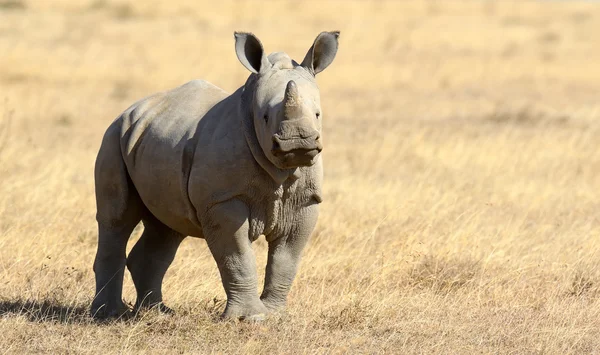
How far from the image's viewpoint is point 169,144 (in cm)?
647

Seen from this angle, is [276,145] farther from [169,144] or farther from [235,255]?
[169,144]

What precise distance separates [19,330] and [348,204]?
5.20 m

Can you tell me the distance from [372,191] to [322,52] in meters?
5.58

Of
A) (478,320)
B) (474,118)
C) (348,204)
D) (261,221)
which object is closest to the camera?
(261,221)

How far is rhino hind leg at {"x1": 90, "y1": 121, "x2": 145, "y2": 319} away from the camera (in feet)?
22.9

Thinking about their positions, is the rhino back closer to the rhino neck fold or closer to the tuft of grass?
the rhino neck fold

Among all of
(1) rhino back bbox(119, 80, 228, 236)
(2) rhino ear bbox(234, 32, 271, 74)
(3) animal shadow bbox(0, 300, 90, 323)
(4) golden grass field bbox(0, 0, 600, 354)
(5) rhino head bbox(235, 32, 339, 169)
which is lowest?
(3) animal shadow bbox(0, 300, 90, 323)

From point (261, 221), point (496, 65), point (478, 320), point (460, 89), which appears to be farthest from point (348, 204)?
point (496, 65)

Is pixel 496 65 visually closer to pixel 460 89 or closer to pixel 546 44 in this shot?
pixel 460 89

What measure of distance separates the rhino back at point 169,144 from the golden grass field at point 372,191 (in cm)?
71

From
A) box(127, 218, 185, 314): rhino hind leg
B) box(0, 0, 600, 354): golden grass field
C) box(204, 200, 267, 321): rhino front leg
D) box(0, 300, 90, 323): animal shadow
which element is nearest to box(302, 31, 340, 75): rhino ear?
box(204, 200, 267, 321): rhino front leg

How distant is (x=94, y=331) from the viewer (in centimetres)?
637

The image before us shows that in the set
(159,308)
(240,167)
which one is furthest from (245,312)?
(240,167)

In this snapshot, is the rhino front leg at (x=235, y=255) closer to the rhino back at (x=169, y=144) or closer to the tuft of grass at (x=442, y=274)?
the rhino back at (x=169, y=144)
